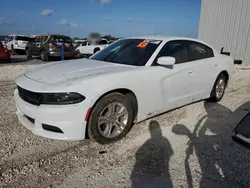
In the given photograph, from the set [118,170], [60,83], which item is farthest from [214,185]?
[60,83]

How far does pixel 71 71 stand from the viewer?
10.9ft

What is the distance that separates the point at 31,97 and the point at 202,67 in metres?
3.15

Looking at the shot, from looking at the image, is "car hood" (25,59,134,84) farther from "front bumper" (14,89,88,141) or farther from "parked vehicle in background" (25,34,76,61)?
"parked vehicle in background" (25,34,76,61)

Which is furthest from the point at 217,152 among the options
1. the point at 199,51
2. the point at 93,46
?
the point at 93,46

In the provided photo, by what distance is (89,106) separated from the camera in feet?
9.54

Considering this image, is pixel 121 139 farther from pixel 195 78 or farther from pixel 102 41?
pixel 102 41

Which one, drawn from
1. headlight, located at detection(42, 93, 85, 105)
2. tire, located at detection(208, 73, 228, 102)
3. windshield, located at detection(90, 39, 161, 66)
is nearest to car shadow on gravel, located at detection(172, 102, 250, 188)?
tire, located at detection(208, 73, 228, 102)

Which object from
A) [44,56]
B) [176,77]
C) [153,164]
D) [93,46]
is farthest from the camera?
[93,46]

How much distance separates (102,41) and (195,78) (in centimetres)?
1507

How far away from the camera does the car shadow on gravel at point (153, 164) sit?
247cm

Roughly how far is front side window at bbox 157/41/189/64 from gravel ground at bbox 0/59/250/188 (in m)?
1.13

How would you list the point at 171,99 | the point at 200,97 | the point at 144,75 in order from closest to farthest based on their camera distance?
1. the point at 144,75
2. the point at 171,99
3. the point at 200,97

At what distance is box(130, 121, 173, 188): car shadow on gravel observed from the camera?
247cm

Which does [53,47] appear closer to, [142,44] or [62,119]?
[142,44]
